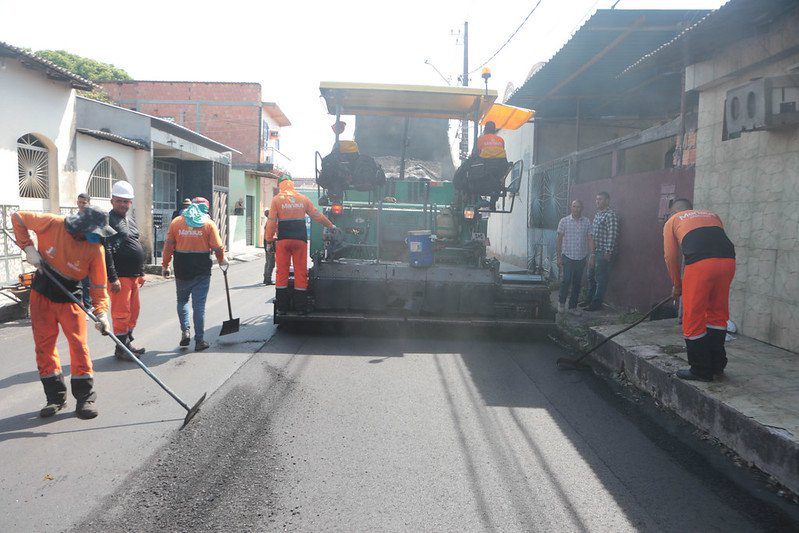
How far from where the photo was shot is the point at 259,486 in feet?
11.3

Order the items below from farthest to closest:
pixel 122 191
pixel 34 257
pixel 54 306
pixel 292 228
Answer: pixel 292 228 < pixel 122 191 < pixel 54 306 < pixel 34 257

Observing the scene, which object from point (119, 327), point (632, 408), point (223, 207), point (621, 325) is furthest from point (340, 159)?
point (223, 207)

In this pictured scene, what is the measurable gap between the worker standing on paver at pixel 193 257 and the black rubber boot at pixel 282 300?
34.3 inches

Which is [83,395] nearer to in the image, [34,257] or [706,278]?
[34,257]

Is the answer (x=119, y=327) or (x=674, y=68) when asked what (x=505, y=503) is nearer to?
(x=119, y=327)

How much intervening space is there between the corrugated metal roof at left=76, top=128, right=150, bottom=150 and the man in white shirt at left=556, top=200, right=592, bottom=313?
11.0 metres

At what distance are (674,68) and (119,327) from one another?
827 cm

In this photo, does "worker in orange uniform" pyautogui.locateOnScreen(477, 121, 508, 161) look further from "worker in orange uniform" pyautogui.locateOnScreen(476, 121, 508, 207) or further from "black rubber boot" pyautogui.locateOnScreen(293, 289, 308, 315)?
"black rubber boot" pyautogui.locateOnScreen(293, 289, 308, 315)

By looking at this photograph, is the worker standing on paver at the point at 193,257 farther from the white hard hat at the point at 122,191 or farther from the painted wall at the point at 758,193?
the painted wall at the point at 758,193

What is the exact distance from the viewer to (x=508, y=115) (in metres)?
9.84

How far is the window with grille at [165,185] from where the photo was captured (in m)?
20.2

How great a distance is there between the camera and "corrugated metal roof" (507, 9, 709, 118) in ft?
31.4

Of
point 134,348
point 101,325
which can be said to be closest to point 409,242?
point 134,348

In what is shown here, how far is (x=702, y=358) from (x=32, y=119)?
42.1ft
